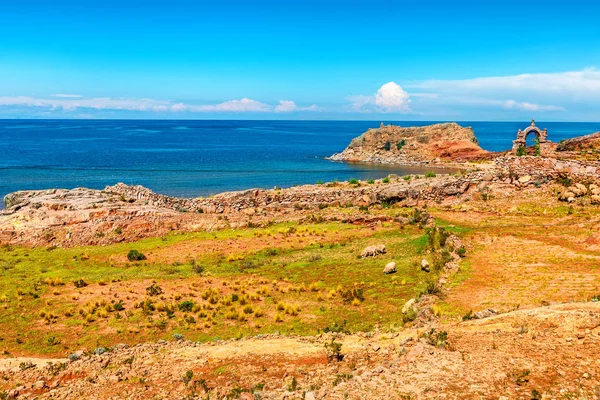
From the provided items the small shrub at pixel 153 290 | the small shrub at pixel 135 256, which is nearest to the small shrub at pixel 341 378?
the small shrub at pixel 153 290

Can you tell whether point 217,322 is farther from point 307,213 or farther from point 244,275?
point 307,213

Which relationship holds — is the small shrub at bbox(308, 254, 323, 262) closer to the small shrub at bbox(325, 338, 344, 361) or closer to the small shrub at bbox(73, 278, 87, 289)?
the small shrub at bbox(73, 278, 87, 289)

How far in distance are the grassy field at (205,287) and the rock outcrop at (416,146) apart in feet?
255

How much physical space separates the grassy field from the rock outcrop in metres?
77.6

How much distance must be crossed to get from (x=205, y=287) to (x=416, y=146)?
95.5 meters

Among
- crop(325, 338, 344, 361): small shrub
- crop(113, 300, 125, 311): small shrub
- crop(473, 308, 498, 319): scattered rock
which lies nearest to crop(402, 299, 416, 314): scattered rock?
crop(473, 308, 498, 319): scattered rock

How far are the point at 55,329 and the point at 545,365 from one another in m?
17.7

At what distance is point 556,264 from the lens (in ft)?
71.4

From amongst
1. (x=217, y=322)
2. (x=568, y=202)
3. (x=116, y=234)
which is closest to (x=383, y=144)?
(x=568, y=202)

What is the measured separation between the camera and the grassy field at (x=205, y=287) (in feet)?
60.2

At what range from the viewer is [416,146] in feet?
365

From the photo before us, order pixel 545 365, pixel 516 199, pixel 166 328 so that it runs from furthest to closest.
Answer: pixel 516 199 < pixel 166 328 < pixel 545 365

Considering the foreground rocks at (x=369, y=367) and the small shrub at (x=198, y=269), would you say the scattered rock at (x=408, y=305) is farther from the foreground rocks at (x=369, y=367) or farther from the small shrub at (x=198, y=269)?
the small shrub at (x=198, y=269)

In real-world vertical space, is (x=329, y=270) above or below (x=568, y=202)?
below
